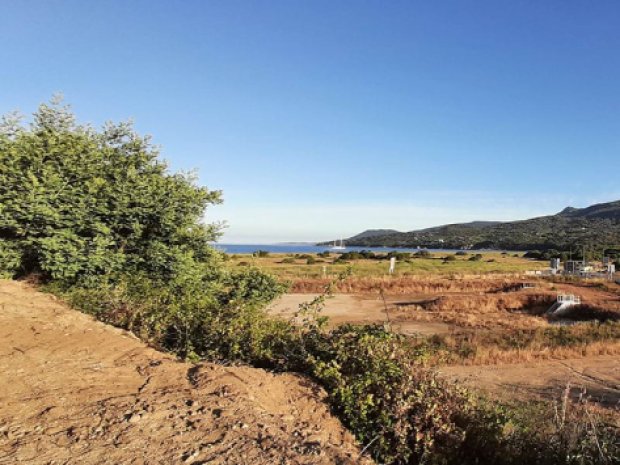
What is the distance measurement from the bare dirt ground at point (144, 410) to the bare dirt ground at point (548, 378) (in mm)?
5883

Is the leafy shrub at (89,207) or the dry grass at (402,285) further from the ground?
the leafy shrub at (89,207)

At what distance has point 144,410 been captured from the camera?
13.6 feet

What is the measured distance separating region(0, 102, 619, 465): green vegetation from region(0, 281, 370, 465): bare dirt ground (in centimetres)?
59

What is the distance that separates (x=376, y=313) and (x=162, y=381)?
76.2 ft

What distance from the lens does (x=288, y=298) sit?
102ft

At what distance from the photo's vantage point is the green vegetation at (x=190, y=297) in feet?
15.9

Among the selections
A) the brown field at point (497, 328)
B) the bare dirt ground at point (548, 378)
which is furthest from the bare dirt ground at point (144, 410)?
the bare dirt ground at point (548, 378)

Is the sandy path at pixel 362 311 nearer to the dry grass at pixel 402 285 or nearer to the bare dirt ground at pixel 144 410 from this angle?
the dry grass at pixel 402 285

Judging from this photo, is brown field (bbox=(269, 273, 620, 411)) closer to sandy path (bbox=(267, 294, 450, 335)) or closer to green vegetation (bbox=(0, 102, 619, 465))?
sandy path (bbox=(267, 294, 450, 335))

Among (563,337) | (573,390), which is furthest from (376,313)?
(573,390)

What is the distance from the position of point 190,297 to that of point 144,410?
15.4 feet

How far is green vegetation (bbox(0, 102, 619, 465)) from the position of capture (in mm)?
4848

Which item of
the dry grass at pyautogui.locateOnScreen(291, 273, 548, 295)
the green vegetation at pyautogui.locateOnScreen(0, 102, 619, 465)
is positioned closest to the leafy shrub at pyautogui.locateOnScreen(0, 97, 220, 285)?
the green vegetation at pyautogui.locateOnScreen(0, 102, 619, 465)

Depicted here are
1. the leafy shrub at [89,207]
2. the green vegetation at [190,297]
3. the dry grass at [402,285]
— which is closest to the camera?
the green vegetation at [190,297]
